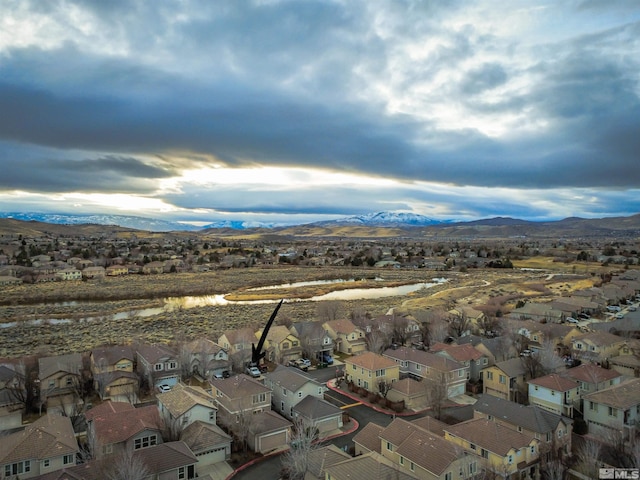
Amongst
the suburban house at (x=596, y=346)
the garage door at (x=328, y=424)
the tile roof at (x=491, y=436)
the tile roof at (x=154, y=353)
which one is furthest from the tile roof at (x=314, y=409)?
the suburban house at (x=596, y=346)

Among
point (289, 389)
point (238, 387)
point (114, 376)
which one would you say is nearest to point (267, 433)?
point (238, 387)

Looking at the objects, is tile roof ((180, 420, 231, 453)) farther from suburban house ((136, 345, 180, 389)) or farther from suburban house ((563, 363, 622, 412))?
suburban house ((563, 363, 622, 412))

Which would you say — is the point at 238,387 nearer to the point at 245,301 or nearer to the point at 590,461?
the point at 590,461

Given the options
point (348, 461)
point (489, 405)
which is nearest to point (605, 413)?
point (489, 405)

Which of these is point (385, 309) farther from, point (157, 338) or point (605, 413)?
point (605, 413)

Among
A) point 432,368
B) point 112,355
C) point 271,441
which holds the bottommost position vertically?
point 271,441

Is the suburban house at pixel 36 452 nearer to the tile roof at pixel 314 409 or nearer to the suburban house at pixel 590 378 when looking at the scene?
the tile roof at pixel 314 409

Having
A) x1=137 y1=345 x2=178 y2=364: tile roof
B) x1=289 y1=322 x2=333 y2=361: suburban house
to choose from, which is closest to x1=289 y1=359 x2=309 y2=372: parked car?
x1=289 y1=322 x2=333 y2=361: suburban house
